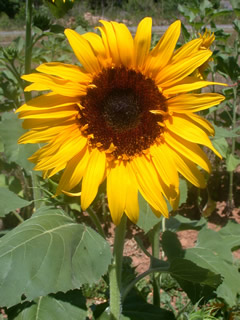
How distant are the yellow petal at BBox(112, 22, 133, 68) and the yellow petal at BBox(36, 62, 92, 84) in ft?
0.42

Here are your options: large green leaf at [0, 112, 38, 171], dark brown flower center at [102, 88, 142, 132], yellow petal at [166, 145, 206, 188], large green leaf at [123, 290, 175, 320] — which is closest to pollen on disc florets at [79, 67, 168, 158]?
dark brown flower center at [102, 88, 142, 132]

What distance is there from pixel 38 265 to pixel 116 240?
0.31 meters

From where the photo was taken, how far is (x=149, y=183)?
134 centimetres

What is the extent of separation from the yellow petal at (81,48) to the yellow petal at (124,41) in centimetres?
8

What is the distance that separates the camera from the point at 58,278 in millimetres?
1241

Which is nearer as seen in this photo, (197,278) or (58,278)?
(58,278)

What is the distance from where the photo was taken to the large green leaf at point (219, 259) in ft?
5.67

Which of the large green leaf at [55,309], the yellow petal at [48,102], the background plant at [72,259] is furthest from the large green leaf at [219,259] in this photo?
the yellow petal at [48,102]

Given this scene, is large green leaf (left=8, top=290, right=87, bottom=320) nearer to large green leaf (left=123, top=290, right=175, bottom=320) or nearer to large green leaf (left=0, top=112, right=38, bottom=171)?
large green leaf (left=123, top=290, right=175, bottom=320)

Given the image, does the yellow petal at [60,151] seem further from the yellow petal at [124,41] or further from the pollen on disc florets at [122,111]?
the yellow petal at [124,41]

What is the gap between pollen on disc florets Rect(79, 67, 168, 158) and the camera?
1383mm

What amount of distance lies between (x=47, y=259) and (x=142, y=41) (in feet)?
2.28

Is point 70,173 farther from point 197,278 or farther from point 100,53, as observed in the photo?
point 197,278

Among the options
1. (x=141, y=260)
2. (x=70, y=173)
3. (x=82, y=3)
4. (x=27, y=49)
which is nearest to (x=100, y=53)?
(x=70, y=173)
